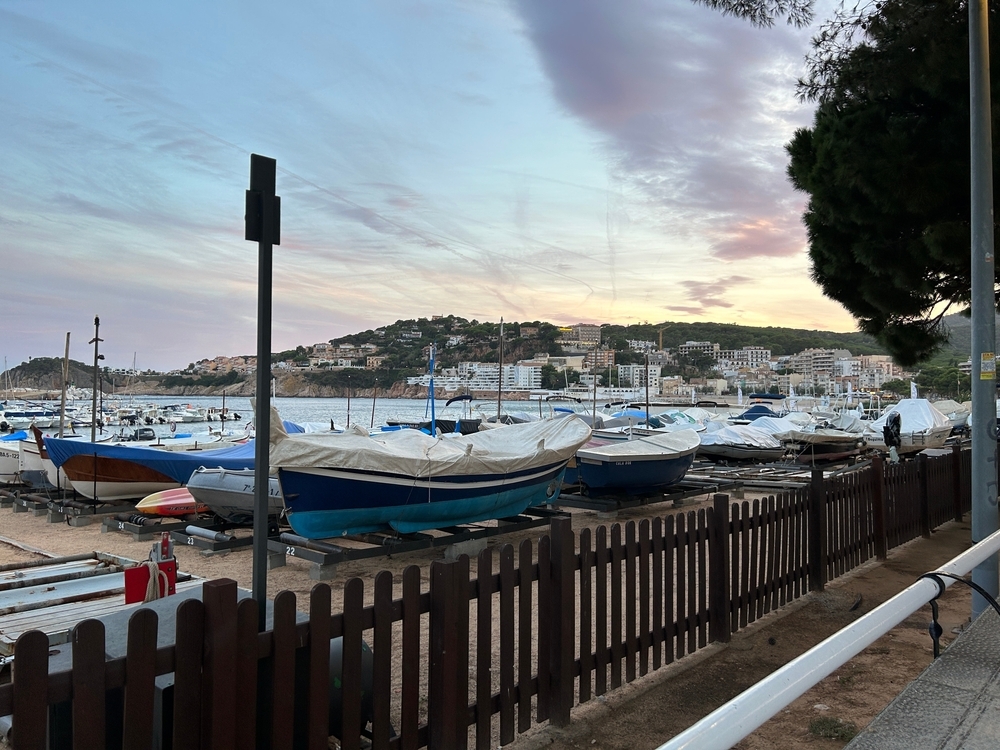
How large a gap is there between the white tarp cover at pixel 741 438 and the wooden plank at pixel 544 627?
757 inches

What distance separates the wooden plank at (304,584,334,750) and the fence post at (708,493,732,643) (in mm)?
3376

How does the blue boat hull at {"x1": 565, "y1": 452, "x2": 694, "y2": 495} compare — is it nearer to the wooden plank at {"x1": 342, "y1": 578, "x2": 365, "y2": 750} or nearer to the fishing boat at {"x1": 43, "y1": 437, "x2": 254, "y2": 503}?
the fishing boat at {"x1": 43, "y1": 437, "x2": 254, "y2": 503}

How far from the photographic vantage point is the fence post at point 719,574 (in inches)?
210

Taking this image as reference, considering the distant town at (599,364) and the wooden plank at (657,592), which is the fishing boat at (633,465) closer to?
the wooden plank at (657,592)

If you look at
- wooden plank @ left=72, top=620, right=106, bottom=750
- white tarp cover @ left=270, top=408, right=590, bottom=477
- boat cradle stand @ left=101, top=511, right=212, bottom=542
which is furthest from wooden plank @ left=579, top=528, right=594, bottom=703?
boat cradle stand @ left=101, top=511, right=212, bottom=542

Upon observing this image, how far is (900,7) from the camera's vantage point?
801cm

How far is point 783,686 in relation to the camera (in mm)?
1878

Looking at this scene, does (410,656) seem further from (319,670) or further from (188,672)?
(188,672)

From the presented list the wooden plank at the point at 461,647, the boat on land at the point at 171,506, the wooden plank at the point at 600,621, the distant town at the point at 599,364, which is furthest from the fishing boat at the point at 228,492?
the distant town at the point at 599,364

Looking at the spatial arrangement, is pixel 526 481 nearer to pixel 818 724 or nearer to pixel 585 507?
pixel 585 507

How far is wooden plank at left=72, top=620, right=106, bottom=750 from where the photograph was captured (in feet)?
7.13

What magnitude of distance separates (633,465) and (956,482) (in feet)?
16.4

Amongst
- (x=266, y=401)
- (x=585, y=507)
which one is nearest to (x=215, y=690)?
(x=266, y=401)

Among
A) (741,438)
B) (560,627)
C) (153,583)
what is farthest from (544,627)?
(741,438)
